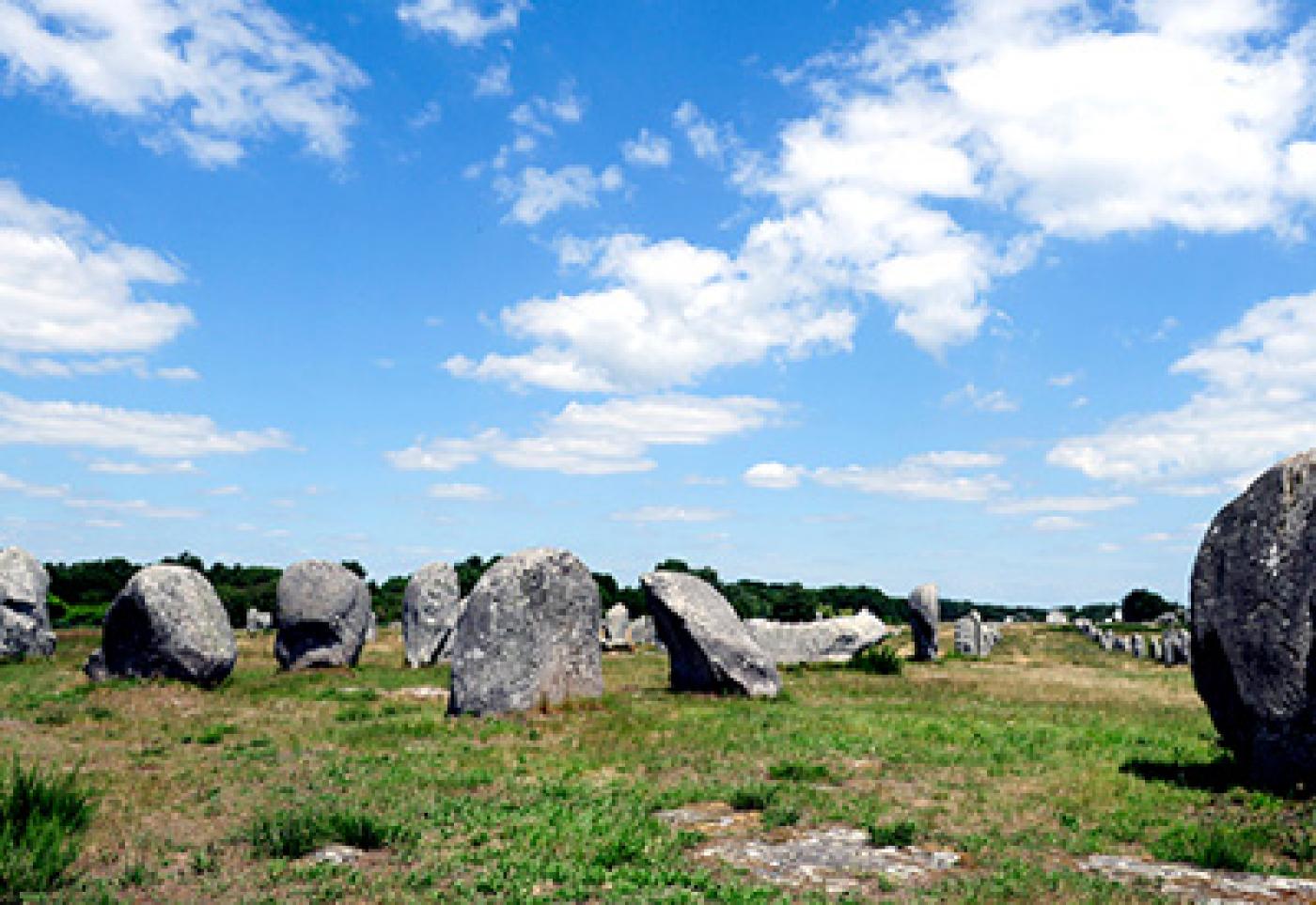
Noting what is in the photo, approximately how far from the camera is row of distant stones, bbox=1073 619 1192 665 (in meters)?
45.8

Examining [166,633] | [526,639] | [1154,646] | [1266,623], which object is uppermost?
[1266,623]

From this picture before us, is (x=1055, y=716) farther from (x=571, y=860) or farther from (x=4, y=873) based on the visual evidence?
(x=4, y=873)

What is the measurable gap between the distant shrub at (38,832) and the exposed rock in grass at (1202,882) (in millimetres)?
9122

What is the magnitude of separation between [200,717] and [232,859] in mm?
9988

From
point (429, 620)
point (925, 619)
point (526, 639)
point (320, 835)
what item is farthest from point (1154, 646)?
point (320, 835)

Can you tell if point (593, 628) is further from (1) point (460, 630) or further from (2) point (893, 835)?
(2) point (893, 835)

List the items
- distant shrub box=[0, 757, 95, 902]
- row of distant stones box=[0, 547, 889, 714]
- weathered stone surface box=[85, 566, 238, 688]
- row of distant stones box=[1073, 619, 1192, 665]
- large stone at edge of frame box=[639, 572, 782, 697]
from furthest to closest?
row of distant stones box=[1073, 619, 1192, 665] < weathered stone surface box=[85, 566, 238, 688] < large stone at edge of frame box=[639, 572, 782, 697] < row of distant stones box=[0, 547, 889, 714] < distant shrub box=[0, 757, 95, 902]

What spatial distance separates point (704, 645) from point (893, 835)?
11.6 metres

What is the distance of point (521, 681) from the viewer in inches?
696

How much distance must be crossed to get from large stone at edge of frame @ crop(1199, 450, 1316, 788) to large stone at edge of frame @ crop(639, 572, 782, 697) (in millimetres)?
10000

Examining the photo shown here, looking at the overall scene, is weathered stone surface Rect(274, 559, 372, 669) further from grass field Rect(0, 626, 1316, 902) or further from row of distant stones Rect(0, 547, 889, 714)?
grass field Rect(0, 626, 1316, 902)

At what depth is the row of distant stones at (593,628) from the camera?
37.2 feet

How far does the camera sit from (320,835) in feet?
30.5

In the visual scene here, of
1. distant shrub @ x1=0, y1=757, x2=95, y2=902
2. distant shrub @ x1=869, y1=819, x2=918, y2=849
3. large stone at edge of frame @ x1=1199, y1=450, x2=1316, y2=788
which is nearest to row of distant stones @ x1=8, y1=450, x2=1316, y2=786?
large stone at edge of frame @ x1=1199, y1=450, x2=1316, y2=788
